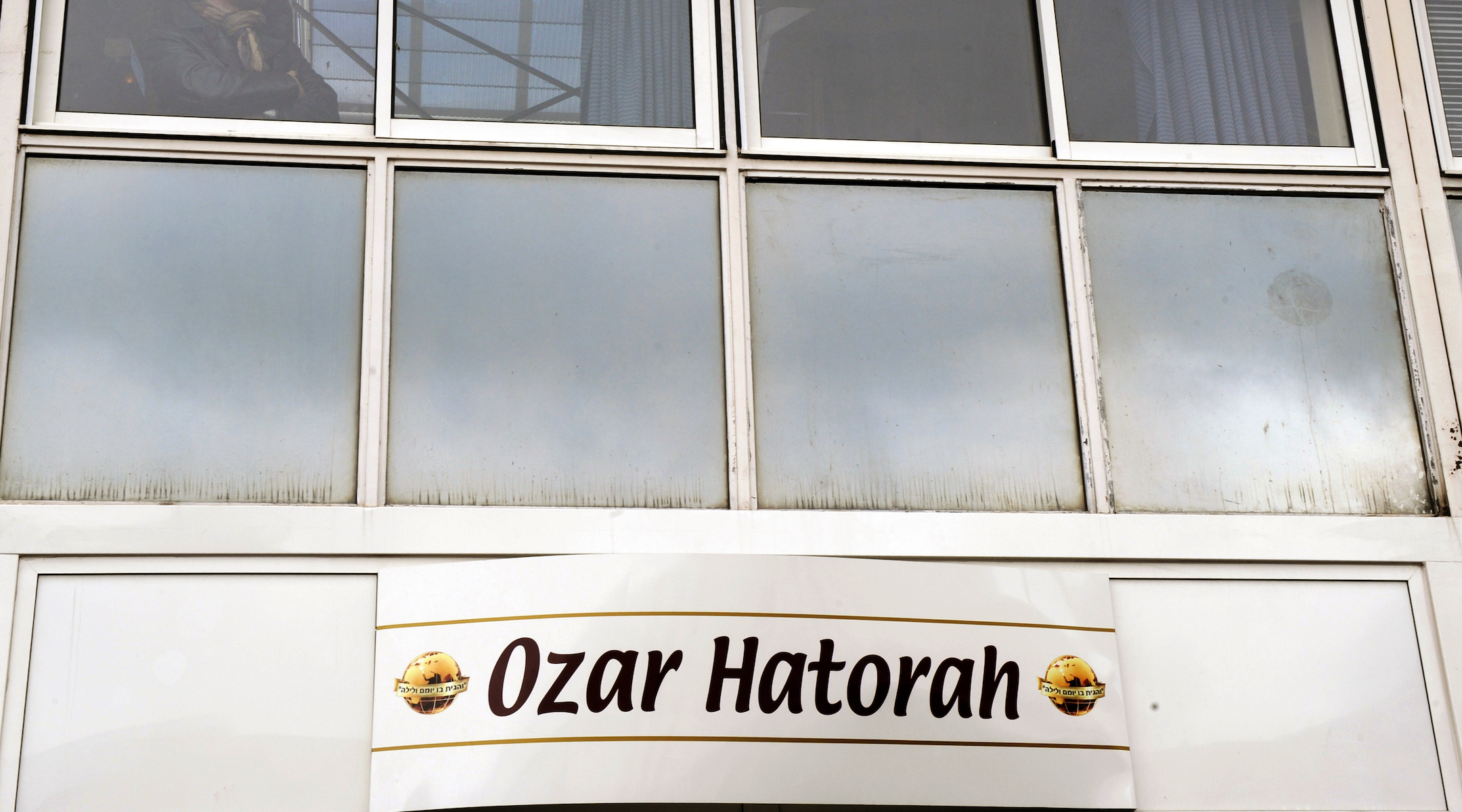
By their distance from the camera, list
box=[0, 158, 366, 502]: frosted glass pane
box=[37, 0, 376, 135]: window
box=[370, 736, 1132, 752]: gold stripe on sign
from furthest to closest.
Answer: box=[37, 0, 376, 135]: window → box=[0, 158, 366, 502]: frosted glass pane → box=[370, 736, 1132, 752]: gold stripe on sign

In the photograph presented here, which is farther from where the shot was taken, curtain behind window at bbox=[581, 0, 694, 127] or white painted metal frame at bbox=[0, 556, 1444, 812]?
curtain behind window at bbox=[581, 0, 694, 127]

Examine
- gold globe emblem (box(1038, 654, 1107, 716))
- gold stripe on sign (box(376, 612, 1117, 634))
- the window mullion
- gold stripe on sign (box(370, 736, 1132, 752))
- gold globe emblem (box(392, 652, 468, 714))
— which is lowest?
gold stripe on sign (box(370, 736, 1132, 752))

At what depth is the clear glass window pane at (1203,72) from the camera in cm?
660

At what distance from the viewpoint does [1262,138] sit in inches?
262

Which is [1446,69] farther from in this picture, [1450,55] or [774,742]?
[774,742]

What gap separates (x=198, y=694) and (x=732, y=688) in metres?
2.03

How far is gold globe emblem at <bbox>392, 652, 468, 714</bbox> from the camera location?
520 centimetres

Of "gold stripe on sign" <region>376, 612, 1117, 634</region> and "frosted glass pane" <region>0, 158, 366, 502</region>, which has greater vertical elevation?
"frosted glass pane" <region>0, 158, 366, 502</region>

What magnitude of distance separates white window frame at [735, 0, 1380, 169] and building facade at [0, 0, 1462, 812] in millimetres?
24

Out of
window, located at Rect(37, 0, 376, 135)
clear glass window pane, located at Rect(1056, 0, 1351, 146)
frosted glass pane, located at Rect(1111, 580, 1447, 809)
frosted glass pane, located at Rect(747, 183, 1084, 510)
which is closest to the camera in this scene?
frosted glass pane, located at Rect(1111, 580, 1447, 809)

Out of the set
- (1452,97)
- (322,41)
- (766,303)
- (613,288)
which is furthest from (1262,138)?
(322,41)

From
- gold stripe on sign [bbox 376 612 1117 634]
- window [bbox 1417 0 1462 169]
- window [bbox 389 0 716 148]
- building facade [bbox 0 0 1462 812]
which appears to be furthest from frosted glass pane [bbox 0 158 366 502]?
window [bbox 1417 0 1462 169]

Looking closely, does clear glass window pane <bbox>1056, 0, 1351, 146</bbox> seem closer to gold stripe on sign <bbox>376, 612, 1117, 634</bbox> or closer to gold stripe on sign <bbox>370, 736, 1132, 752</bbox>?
gold stripe on sign <bbox>376, 612, 1117, 634</bbox>

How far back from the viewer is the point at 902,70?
6566 mm
